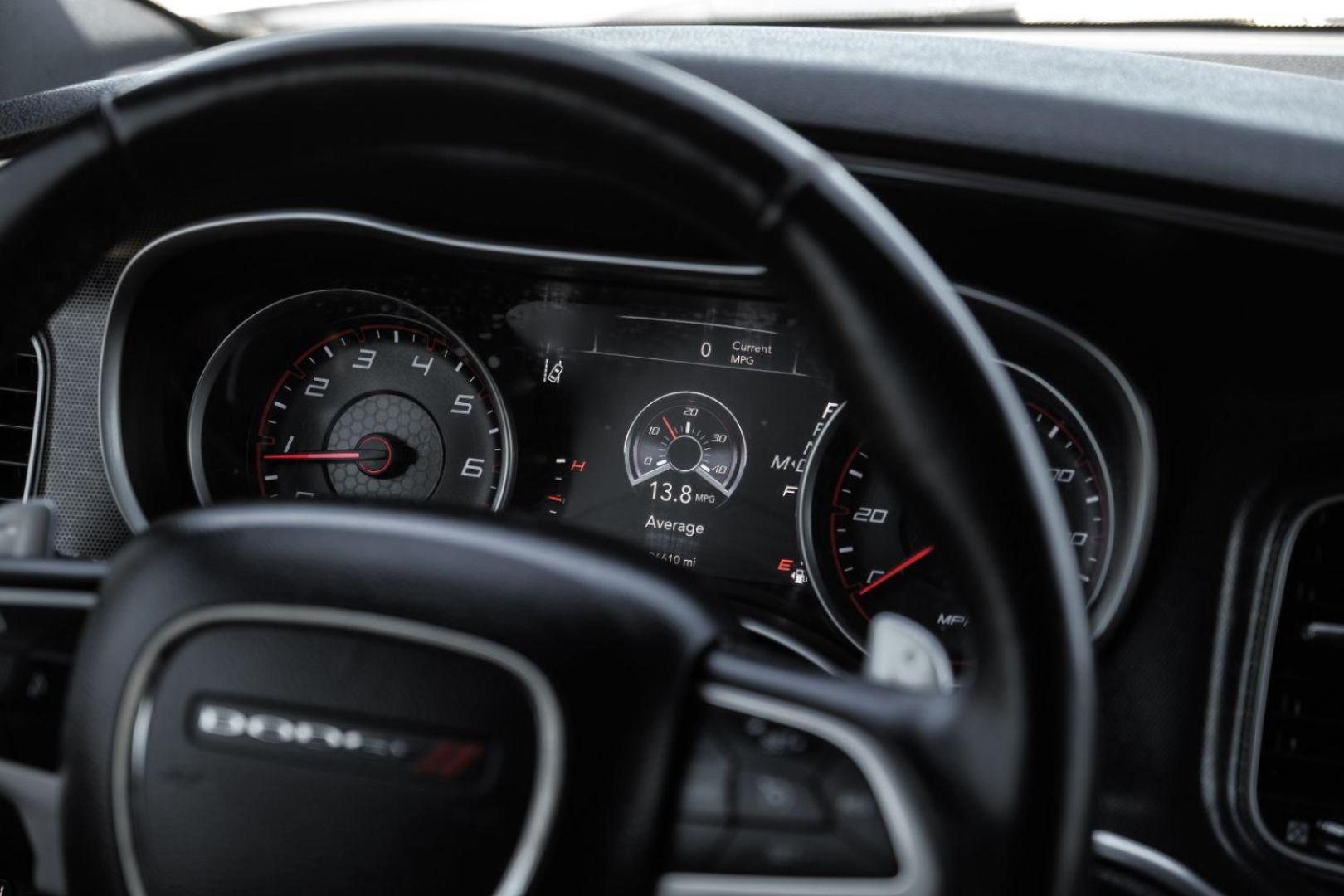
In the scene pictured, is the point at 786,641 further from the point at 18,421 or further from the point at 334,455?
the point at 18,421

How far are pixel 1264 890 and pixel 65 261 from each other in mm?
1324

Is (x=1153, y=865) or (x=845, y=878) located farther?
(x=1153, y=865)

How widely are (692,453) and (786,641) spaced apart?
0.32 meters

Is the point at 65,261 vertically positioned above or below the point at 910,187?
below

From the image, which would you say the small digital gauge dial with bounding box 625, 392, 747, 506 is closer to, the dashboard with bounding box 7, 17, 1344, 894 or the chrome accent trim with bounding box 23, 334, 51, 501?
the dashboard with bounding box 7, 17, 1344, 894

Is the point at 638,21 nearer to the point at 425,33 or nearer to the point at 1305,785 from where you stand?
the point at 425,33

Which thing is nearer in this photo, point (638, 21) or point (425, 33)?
point (425, 33)

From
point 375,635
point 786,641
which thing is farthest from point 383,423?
point 375,635

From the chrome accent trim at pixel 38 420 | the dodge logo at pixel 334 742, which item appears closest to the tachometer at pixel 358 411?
the chrome accent trim at pixel 38 420

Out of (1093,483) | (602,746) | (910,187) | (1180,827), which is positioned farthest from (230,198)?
(1180,827)

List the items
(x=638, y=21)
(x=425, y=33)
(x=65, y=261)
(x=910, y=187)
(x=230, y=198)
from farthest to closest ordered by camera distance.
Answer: (x=638, y=21) → (x=230, y=198) → (x=910, y=187) → (x=65, y=261) → (x=425, y=33)

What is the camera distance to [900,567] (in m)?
1.69

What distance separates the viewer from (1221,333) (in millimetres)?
1364

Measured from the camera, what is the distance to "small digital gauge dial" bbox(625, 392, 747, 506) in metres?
1.78
